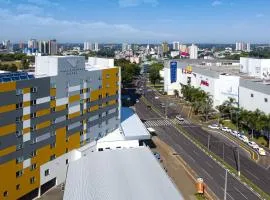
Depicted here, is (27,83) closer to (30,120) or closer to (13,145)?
(30,120)

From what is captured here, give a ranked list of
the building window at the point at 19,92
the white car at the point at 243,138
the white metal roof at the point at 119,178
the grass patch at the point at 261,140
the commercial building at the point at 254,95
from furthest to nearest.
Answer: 1. the commercial building at the point at 254,95
2. the white car at the point at 243,138
3. the grass patch at the point at 261,140
4. the building window at the point at 19,92
5. the white metal roof at the point at 119,178

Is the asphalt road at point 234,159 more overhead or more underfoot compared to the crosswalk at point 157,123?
more underfoot

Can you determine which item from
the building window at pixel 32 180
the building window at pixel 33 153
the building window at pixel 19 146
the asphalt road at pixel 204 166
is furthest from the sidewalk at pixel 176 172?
the building window at pixel 19 146

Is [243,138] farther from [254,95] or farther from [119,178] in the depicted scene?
[119,178]

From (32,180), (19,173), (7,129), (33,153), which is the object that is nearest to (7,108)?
(7,129)

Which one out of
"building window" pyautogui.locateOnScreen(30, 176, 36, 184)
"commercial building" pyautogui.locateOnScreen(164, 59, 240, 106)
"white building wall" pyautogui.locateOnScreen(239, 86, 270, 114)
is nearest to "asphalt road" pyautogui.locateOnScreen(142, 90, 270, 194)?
"white building wall" pyautogui.locateOnScreen(239, 86, 270, 114)

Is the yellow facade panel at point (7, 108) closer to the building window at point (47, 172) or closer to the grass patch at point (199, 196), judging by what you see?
the building window at point (47, 172)

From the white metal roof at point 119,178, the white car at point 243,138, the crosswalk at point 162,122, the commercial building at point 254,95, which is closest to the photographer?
the white metal roof at point 119,178
